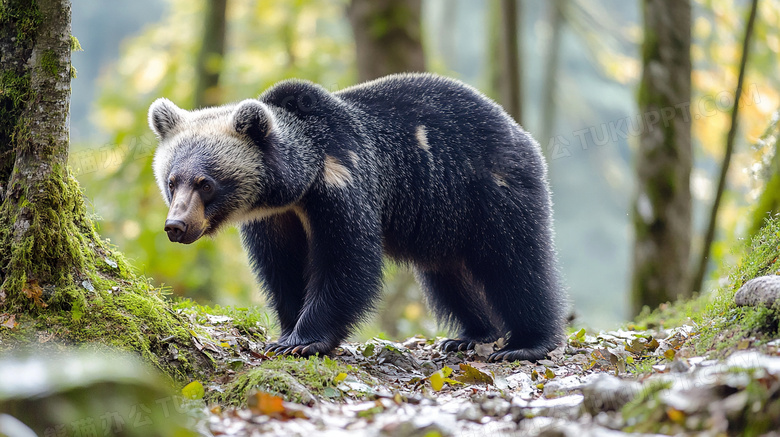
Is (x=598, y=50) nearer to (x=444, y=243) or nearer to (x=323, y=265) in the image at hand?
(x=444, y=243)

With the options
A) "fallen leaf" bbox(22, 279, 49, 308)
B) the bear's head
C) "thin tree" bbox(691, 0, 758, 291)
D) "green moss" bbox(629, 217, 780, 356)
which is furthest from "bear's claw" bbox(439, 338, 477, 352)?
"thin tree" bbox(691, 0, 758, 291)

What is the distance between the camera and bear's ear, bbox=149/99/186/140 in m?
6.38

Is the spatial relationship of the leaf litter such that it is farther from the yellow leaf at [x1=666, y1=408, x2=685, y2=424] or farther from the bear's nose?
the bear's nose

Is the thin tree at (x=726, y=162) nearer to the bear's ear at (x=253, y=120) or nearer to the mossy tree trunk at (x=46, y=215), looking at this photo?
the bear's ear at (x=253, y=120)

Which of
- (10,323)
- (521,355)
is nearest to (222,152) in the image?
(10,323)

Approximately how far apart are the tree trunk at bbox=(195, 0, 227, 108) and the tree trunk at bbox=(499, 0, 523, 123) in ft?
17.6

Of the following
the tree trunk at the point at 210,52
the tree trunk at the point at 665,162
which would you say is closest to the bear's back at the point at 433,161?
the tree trunk at the point at 665,162

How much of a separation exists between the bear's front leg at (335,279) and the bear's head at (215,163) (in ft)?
2.03

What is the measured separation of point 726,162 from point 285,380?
25.4 feet

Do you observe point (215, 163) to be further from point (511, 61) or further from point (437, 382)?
point (511, 61)

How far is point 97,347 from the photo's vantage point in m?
4.79

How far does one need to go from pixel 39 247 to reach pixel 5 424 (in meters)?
2.18

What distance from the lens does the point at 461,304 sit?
25.9ft

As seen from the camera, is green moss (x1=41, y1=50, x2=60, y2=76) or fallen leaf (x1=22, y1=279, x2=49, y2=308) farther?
green moss (x1=41, y1=50, x2=60, y2=76)
